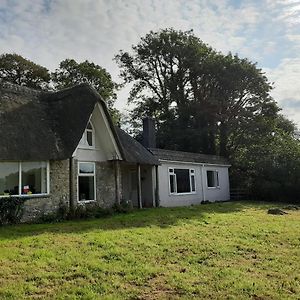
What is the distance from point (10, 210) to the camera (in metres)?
13.7

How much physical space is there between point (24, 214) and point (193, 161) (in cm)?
1326

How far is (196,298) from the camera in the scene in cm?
574

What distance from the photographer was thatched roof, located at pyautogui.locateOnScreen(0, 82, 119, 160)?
47.4 feet

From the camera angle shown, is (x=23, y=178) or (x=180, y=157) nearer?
(x=23, y=178)

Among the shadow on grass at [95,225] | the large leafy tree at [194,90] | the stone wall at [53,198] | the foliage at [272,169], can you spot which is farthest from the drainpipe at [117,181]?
the large leafy tree at [194,90]

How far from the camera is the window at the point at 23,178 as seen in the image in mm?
14219

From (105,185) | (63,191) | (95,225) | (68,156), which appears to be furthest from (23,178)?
(105,185)

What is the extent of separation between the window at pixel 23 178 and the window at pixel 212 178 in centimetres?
1469

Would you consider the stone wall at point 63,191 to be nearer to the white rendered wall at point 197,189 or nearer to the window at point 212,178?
the white rendered wall at point 197,189

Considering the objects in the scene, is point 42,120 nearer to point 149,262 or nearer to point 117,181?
point 117,181

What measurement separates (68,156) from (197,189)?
479 inches

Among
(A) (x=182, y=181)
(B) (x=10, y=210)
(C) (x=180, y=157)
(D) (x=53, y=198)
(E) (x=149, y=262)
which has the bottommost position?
(E) (x=149, y=262)

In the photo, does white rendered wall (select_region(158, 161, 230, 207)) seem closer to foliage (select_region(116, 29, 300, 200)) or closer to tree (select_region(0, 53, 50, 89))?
foliage (select_region(116, 29, 300, 200))

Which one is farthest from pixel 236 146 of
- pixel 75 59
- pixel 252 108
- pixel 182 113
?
pixel 75 59
